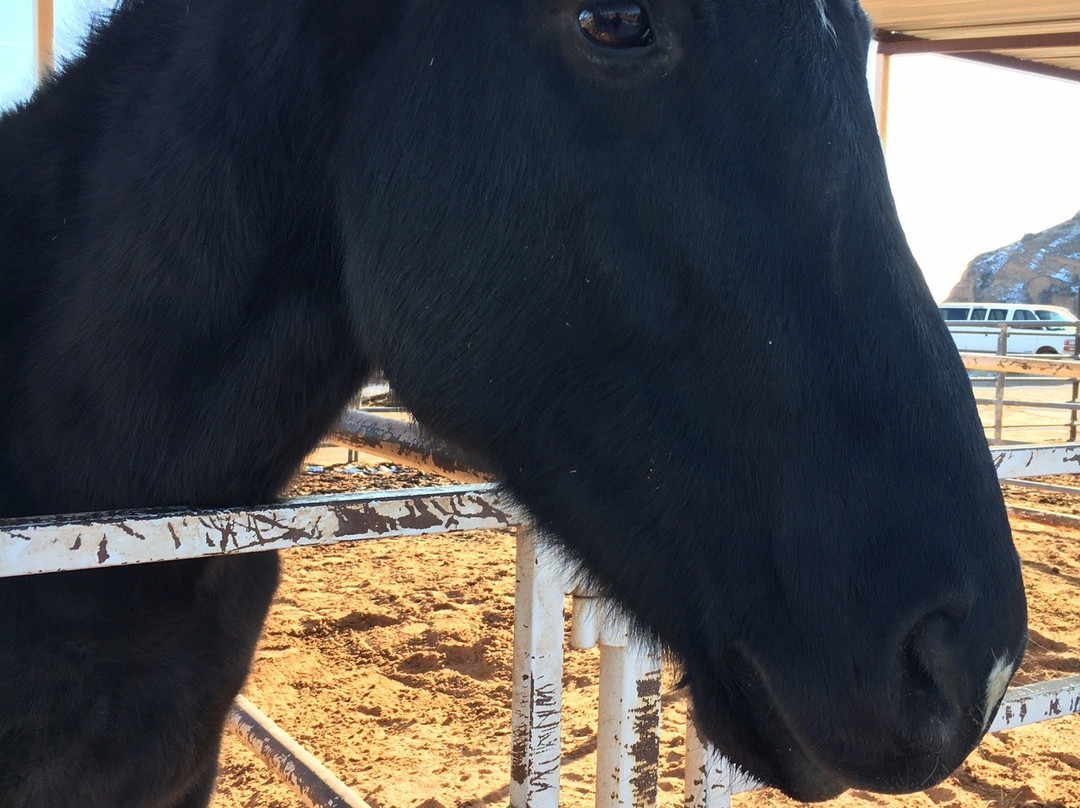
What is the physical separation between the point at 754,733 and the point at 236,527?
2.54 ft

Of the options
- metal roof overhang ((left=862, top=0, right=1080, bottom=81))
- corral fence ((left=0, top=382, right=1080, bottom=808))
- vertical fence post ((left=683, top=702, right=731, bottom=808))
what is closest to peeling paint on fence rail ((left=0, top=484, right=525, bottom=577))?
corral fence ((left=0, top=382, right=1080, bottom=808))

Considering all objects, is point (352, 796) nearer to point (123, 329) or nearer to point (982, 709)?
point (123, 329)

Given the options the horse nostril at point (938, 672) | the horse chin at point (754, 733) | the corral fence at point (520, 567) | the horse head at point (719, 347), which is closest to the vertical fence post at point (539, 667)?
the corral fence at point (520, 567)

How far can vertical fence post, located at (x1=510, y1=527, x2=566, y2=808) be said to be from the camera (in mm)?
1797

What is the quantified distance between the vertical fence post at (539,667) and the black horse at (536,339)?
448 millimetres

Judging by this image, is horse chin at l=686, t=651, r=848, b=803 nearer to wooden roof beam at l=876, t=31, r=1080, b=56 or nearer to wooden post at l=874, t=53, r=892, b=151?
wooden post at l=874, t=53, r=892, b=151

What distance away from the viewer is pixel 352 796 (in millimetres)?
2289

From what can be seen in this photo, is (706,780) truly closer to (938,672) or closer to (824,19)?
(938,672)

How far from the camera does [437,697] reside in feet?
15.1

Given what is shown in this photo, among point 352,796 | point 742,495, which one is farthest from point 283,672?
point 742,495

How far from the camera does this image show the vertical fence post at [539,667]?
180cm

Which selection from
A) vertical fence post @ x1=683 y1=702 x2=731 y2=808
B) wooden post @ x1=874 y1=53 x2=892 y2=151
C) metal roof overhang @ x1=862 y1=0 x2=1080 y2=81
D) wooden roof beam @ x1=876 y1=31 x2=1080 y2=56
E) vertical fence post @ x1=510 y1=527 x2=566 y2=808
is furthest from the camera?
wooden roof beam @ x1=876 y1=31 x2=1080 y2=56

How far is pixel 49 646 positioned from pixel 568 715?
3195mm

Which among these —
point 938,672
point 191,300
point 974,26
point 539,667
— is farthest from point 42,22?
point 974,26
